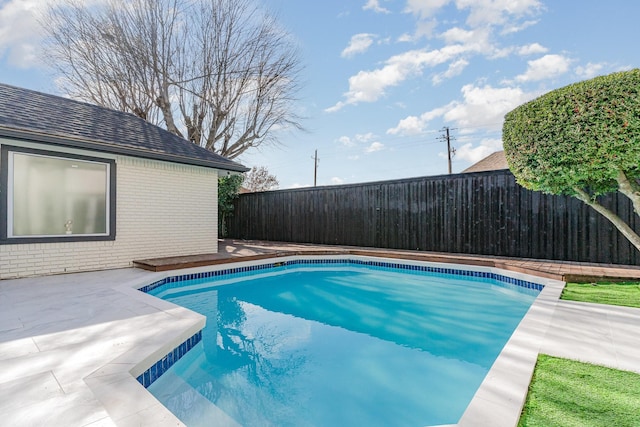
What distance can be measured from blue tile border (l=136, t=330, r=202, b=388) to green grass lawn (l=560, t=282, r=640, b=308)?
459 centimetres

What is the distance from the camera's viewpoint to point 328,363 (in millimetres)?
2996

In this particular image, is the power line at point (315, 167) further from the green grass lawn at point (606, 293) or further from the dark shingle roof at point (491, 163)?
the green grass lawn at point (606, 293)

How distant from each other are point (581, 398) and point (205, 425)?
7.61 feet

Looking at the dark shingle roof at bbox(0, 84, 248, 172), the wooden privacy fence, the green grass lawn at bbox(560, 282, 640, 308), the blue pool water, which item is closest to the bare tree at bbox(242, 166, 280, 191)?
the wooden privacy fence

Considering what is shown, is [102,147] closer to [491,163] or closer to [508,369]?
[508,369]

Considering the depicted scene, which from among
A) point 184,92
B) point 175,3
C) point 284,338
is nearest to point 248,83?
point 184,92

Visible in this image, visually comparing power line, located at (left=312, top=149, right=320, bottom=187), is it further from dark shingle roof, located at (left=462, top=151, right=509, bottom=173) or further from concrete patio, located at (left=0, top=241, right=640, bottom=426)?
concrete patio, located at (left=0, top=241, right=640, bottom=426)

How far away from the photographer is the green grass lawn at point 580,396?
5.43 feet

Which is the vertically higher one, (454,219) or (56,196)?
(56,196)

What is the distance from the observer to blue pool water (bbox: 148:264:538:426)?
2.25 metres

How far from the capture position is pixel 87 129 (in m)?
6.07

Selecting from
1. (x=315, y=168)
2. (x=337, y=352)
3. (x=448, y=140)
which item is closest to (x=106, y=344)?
(x=337, y=352)

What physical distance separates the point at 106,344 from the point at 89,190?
4.91 m

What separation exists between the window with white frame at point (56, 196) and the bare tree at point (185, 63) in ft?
23.3
